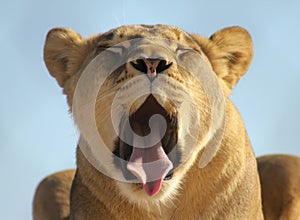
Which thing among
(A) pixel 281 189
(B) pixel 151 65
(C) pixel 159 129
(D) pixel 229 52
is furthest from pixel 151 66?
(A) pixel 281 189

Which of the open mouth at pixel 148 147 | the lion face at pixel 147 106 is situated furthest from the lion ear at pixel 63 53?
the open mouth at pixel 148 147

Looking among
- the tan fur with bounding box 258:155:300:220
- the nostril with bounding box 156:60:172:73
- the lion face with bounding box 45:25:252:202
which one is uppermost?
the nostril with bounding box 156:60:172:73

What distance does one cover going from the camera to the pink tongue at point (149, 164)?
5.79 m

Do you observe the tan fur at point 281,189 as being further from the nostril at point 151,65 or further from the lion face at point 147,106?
the nostril at point 151,65

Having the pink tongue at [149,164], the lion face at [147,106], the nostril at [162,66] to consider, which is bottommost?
the pink tongue at [149,164]

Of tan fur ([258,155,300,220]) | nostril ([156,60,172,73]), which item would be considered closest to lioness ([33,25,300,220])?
nostril ([156,60,172,73])

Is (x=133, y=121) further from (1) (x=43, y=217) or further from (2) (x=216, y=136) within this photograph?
(1) (x=43, y=217)

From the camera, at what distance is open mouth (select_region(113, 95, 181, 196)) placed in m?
5.82

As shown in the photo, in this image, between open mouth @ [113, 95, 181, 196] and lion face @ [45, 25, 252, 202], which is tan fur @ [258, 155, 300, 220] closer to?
lion face @ [45, 25, 252, 202]

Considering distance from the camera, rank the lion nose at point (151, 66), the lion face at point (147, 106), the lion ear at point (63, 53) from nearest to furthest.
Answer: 1. the lion nose at point (151, 66)
2. the lion face at point (147, 106)
3. the lion ear at point (63, 53)

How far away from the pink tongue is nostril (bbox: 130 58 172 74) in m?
0.51

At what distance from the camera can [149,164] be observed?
586 cm

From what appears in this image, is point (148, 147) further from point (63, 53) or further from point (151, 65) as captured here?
point (63, 53)

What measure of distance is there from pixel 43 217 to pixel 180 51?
3141 millimetres
